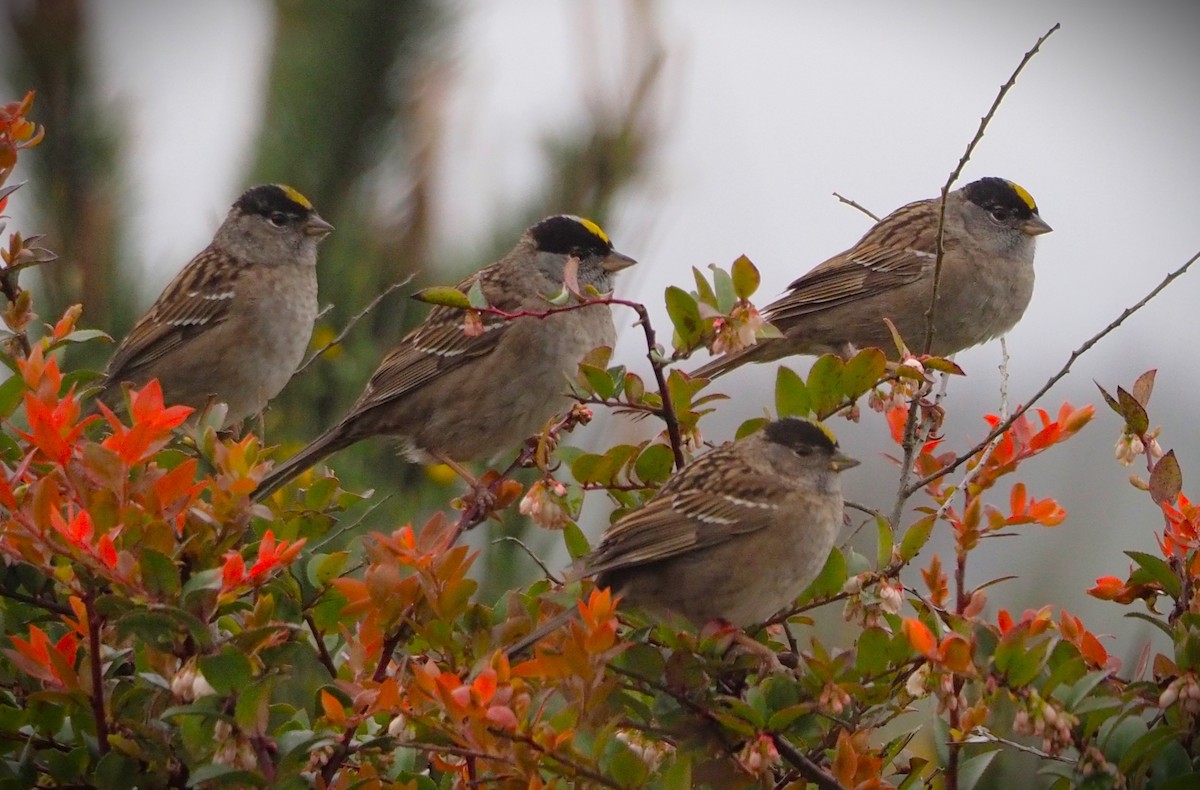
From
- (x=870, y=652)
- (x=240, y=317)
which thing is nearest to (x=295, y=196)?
(x=240, y=317)

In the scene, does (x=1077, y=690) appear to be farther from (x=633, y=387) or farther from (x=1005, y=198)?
(x=1005, y=198)

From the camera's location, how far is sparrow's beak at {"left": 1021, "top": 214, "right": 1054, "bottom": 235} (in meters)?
4.43

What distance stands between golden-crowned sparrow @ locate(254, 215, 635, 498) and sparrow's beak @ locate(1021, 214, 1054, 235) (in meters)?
1.46

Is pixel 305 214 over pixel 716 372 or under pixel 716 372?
over

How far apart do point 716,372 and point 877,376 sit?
2018 mm

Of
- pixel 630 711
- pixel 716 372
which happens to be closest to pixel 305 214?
pixel 716 372

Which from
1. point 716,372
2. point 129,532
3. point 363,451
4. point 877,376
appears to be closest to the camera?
point 129,532

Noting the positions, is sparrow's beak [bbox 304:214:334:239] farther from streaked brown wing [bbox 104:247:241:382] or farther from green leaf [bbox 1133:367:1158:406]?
green leaf [bbox 1133:367:1158:406]

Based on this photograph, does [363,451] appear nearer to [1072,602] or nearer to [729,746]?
[1072,602]

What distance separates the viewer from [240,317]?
4.21 meters

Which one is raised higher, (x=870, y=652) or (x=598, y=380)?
(x=598, y=380)

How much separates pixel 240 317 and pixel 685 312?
251 cm

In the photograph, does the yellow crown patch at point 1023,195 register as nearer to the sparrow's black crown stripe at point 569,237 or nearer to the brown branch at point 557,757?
the sparrow's black crown stripe at point 569,237

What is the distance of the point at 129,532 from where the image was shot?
165cm
